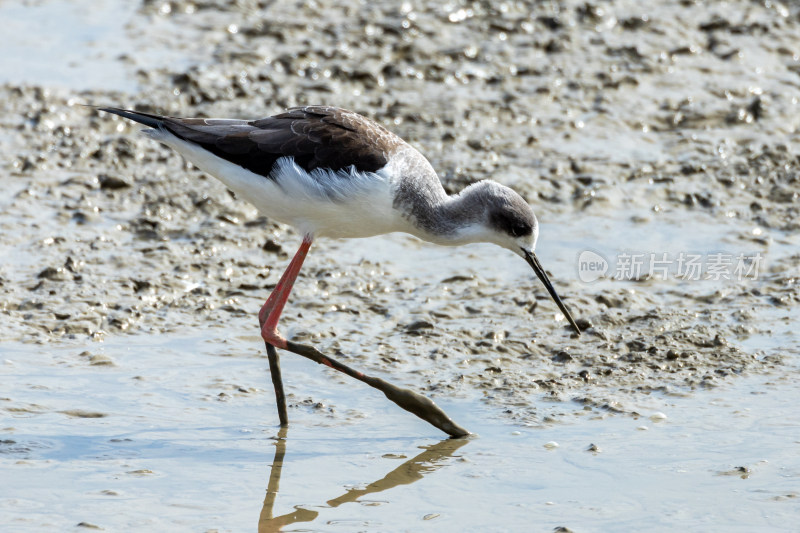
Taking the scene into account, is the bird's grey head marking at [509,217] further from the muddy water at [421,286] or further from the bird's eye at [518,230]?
the muddy water at [421,286]

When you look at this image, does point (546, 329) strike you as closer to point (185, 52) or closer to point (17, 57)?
point (185, 52)

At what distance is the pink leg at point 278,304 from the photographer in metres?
5.47

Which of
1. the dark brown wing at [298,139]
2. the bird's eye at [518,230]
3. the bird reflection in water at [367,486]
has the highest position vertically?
the dark brown wing at [298,139]

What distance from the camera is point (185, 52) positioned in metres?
9.48

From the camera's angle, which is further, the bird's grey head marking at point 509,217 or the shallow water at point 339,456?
the bird's grey head marking at point 509,217

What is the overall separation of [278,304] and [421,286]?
1.36 metres

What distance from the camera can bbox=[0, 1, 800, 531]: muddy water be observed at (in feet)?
15.6

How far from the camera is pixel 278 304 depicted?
18.2 feet

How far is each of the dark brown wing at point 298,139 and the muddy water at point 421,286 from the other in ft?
3.57

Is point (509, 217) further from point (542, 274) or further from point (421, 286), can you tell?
point (421, 286)

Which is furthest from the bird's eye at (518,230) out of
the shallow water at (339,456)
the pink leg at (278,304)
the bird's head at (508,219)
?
the pink leg at (278,304)

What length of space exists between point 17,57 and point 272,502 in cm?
583

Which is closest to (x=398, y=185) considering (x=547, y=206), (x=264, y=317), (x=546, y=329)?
(x=264, y=317)

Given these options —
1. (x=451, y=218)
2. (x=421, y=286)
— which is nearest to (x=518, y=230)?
(x=451, y=218)
